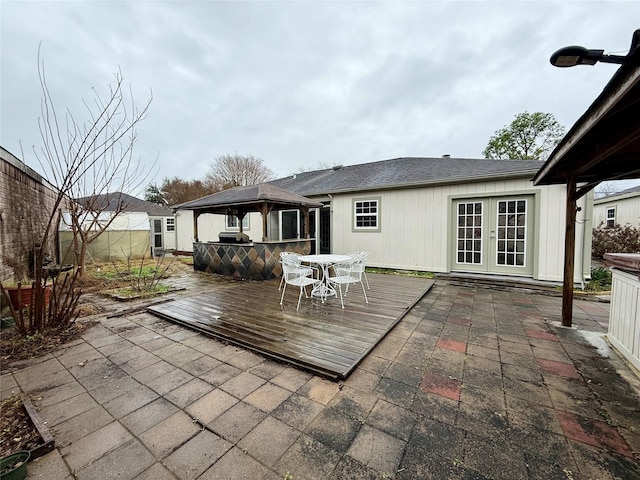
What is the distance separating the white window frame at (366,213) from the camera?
26.5 feet

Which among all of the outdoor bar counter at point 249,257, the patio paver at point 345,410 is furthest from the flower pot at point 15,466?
the outdoor bar counter at point 249,257

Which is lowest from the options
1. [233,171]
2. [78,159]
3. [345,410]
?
[345,410]

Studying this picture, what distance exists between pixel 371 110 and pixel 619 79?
13.7 meters

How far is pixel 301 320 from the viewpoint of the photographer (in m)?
3.64

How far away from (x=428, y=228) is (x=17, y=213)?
9.05 meters

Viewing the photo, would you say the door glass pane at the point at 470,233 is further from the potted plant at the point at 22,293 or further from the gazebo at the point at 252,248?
the potted plant at the point at 22,293

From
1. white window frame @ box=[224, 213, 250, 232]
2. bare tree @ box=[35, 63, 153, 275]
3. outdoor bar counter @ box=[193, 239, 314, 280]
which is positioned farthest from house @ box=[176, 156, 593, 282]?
bare tree @ box=[35, 63, 153, 275]

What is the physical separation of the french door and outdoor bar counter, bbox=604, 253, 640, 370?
3.57 meters

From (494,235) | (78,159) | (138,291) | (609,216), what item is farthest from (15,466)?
(609,216)

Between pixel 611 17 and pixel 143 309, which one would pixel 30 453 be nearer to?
pixel 143 309

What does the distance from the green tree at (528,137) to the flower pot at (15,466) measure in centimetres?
2014

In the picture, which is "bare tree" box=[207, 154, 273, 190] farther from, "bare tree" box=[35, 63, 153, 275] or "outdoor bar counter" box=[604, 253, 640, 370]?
"outdoor bar counter" box=[604, 253, 640, 370]

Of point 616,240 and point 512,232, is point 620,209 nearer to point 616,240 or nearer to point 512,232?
point 616,240

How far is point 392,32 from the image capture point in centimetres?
665
